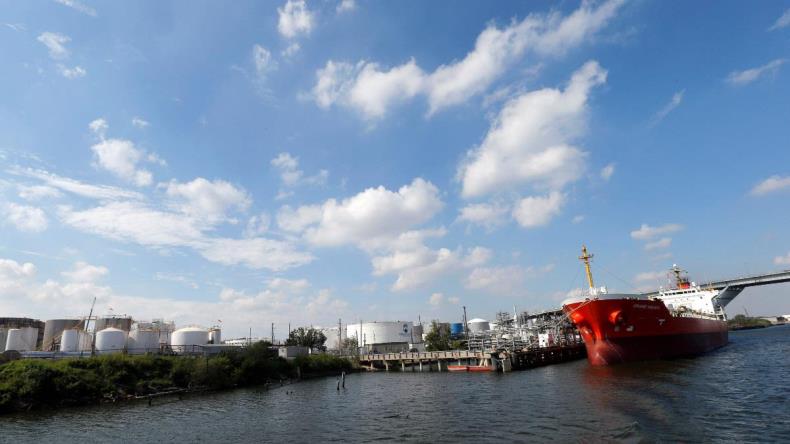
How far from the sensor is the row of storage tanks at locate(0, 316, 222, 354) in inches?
2480

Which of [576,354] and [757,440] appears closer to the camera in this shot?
[757,440]

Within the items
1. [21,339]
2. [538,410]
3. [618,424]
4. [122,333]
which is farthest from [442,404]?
[21,339]

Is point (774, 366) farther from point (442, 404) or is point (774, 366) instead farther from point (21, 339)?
point (21, 339)

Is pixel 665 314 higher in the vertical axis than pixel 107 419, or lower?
higher

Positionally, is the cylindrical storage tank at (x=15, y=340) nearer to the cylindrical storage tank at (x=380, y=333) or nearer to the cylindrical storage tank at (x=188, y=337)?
the cylindrical storage tank at (x=188, y=337)

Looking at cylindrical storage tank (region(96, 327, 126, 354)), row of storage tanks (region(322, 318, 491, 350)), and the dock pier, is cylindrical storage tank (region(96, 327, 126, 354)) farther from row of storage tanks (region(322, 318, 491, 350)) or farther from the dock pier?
row of storage tanks (region(322, 318, 491, 350))

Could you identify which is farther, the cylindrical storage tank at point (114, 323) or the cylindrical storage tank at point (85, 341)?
the cylindrical storage tank at point (114, 323)

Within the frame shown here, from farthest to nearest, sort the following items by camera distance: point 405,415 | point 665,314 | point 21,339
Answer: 1. point 21,339
2. point 665,314
3. point 405,415

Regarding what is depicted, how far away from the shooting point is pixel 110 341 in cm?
6291

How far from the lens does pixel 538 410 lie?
27531 millimetres

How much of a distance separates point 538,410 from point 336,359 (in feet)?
183

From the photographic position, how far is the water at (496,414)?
71.1 ft

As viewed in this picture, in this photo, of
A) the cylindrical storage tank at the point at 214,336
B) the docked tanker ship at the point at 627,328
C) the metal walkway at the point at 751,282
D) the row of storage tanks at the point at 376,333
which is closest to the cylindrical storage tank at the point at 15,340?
the cylindrical storage tank at the point at 214,336

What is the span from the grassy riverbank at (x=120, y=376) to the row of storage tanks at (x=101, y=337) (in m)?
12.5
